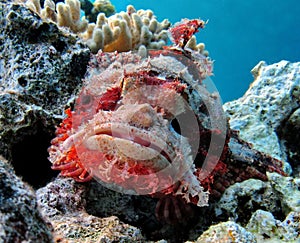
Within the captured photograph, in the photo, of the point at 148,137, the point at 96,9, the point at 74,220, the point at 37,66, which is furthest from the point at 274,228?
the point at 96,9

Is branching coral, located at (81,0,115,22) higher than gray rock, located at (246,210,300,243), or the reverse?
branching coral, located at (81,0,115,22)

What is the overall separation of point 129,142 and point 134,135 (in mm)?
60

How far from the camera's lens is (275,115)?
446cm

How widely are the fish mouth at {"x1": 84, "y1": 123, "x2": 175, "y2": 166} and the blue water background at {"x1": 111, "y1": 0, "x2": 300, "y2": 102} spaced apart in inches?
2182

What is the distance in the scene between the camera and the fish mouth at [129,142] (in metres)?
1.82

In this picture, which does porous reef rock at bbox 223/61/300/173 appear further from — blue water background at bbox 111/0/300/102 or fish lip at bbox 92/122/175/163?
blue water background at bbox 111/0/300/102

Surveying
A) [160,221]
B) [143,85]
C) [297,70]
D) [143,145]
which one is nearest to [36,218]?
[143,145]

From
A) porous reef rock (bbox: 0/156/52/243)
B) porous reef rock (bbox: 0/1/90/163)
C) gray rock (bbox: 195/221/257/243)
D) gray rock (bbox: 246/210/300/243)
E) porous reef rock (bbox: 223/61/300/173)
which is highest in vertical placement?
porous reef rock (bbox: 223/61/300/173)

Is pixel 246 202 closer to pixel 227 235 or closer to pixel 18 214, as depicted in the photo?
pixel 227 235

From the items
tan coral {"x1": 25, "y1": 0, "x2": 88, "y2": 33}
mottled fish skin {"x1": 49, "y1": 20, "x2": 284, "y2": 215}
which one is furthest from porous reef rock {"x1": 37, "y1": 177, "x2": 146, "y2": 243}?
tan coral {"x1": 25, "y1": 0, "x2": 88, "y2": 33}

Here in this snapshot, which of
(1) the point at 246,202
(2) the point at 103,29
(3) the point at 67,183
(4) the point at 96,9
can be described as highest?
(4) the point at 96,9

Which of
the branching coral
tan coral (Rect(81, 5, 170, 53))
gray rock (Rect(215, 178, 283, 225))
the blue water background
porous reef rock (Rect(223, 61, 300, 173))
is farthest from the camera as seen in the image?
the blue water background

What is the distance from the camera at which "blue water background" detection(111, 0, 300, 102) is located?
2298 inches

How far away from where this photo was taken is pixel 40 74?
2.67m
